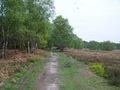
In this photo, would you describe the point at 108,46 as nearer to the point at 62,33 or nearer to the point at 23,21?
the point at 62,33

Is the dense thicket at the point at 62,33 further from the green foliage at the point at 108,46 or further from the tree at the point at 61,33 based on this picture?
the green foliage at the point at 108,46

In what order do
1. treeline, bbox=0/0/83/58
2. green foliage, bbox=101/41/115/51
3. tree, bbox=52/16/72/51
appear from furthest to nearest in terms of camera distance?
1. green foliage, bbox=101/41/115/51
2. tree, bbox=52/16/72/51
3. treeline, bbox=0/0/83/58

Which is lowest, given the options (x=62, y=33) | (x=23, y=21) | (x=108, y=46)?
(x=108, y=46)

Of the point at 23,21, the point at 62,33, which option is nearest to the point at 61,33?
the point at 62,33

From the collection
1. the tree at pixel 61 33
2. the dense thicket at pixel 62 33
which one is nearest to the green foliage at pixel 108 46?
the dense thicket at pixel 62 33

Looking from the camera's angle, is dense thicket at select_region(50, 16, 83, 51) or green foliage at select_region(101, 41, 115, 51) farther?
green foliage at select_region(101, 41, 115, 51)

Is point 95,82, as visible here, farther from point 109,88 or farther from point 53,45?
point 53,45

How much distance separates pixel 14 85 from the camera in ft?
63.7

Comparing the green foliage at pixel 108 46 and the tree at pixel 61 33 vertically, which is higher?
the tree at pixel 61 33

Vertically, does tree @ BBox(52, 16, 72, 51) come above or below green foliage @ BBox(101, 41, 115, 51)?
above

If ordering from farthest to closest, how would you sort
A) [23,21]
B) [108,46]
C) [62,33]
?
[108,46], [62,33], [23,21]

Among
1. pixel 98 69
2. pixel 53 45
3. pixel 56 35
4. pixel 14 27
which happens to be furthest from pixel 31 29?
pixel 53 45

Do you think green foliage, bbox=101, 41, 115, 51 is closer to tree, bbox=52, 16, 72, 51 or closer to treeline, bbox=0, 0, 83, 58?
tree, bbox=52, 16, 72, 51

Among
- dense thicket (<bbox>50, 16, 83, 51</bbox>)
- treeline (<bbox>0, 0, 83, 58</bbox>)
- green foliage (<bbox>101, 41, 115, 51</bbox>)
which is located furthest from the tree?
green foliage (<bbox>101, 41, 115, 51</bbox>)
